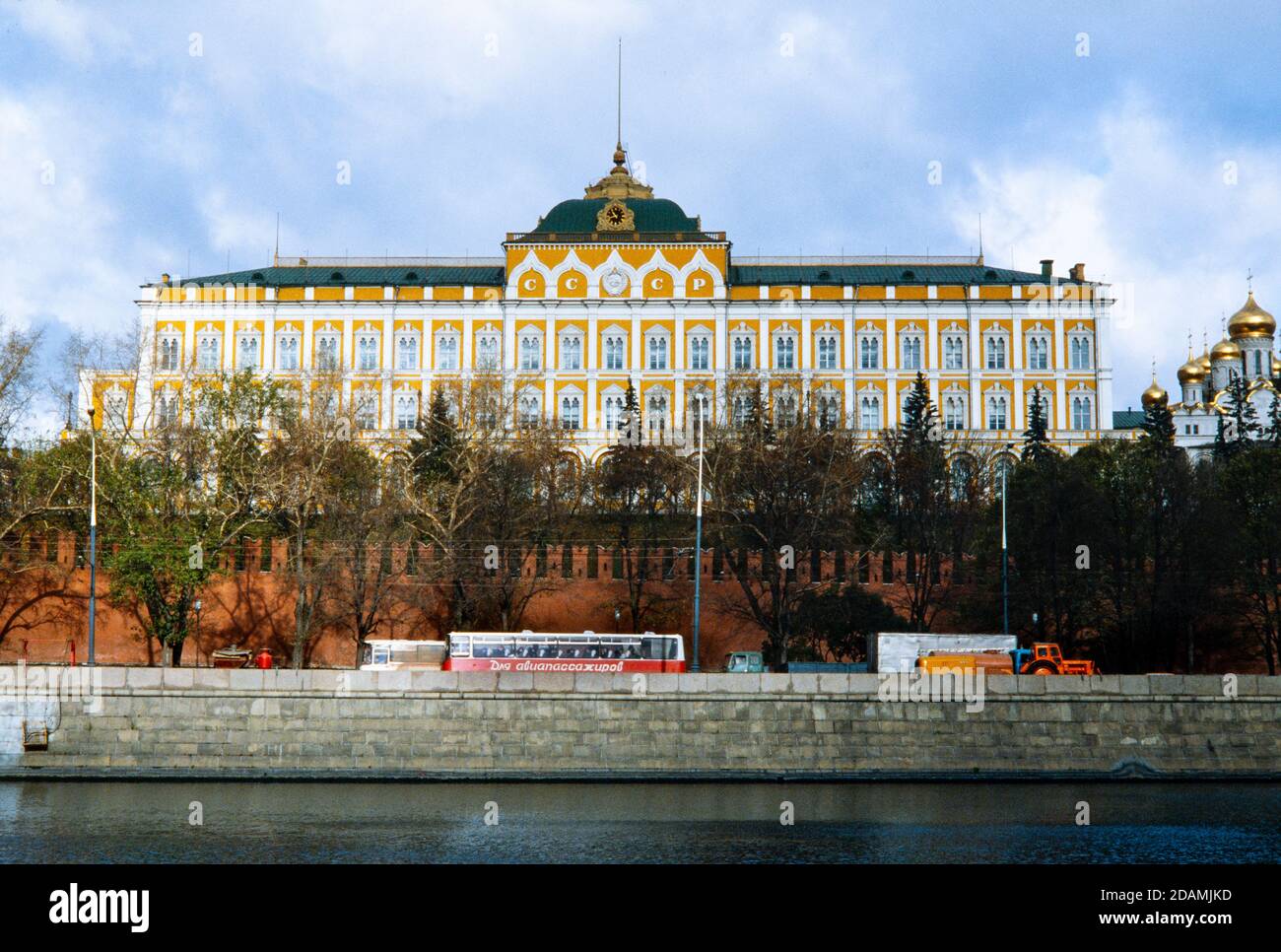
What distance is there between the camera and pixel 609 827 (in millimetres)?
31438

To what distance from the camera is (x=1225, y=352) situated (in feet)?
355

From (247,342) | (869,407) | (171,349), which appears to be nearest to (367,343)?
(247,342)

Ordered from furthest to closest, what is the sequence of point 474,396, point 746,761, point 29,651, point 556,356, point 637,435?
point 556,356
point 637,435
point 474,396
point 29,651
point 746,761

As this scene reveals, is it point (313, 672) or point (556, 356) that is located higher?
point (556, 356)

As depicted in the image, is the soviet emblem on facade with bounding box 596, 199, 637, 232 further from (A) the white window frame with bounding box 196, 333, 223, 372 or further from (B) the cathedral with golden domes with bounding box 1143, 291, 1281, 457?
(B) the cathedral with golden domes with bounding box 1143, 291, 1281, 457

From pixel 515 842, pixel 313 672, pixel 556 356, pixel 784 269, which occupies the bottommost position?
pixel 515 842

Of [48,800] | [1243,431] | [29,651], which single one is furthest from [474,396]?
[1243,431]

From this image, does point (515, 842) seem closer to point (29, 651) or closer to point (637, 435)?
point (29, 651)

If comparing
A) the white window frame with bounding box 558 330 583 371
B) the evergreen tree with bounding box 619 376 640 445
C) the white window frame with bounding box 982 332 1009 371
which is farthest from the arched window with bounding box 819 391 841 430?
the white window frame with bounding box 558 330 583 371

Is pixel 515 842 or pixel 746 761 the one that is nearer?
pixel 515 842
